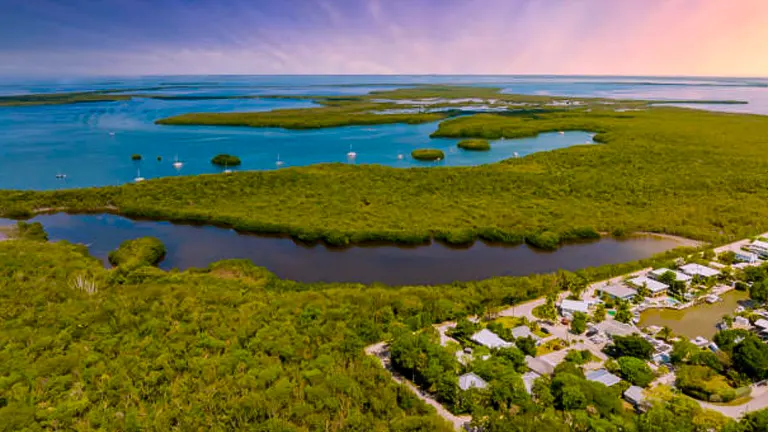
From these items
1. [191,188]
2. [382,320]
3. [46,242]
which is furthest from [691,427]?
[191,188]

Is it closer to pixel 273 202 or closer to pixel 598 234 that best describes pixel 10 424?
pixel 273 202

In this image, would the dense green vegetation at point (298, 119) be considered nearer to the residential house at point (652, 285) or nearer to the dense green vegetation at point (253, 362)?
the dense green vegetation at point (253, 362)

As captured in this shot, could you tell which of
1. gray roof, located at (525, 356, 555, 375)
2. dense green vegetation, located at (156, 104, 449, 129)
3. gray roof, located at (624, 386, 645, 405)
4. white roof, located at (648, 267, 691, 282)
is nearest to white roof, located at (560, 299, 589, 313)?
gray roof, located at (525, 356, 555, 375)

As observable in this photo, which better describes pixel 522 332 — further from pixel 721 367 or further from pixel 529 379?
pixel 721 367

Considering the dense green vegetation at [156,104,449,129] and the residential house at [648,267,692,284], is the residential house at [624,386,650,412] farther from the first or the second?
the dense green vegetation at [156,104,449,129]

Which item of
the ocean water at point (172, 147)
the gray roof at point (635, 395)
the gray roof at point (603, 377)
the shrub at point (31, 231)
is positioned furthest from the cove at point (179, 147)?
the gray roof at point (635, 395)

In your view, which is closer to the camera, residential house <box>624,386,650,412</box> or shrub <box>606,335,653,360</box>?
residential house <box>624,386,650,412</box>

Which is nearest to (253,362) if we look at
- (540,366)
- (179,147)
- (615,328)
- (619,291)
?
(540,366)
